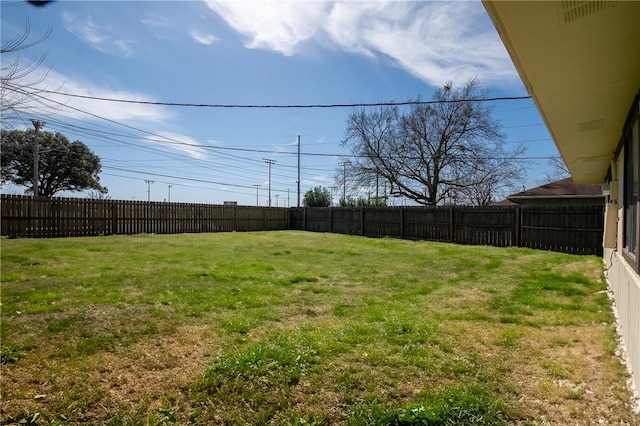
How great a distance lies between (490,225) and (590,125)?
394 inches

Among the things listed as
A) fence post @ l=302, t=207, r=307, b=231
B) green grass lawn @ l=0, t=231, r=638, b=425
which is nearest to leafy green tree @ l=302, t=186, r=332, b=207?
fence post @ l=302, t=207, r=307, b=231

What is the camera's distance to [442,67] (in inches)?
486

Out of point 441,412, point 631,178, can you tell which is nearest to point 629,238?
point 631,178

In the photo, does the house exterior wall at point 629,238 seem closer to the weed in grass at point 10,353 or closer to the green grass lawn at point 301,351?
the green grass lawn at point 301,351

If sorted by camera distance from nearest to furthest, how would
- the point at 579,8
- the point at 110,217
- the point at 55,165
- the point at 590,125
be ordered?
the point at 579,8, the point at 590,125, the point at 110,217, the point at 55,165

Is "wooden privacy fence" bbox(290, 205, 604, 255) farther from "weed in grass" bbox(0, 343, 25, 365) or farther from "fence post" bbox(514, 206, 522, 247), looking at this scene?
"weed in grass" bbox(0, 343, 25, 365)

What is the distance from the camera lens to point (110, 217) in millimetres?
15211

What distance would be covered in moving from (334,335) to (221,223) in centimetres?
1744

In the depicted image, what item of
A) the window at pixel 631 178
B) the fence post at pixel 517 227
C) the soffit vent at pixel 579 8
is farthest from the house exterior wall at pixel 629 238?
the fence post at pixel 517 227

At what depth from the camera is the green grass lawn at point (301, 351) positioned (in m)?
2.28

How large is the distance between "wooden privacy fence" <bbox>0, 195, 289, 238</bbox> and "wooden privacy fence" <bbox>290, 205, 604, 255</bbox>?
6.37 meters

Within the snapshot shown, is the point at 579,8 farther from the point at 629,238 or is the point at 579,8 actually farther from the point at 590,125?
the point at 629,238

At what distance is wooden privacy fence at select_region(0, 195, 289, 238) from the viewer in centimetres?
1277

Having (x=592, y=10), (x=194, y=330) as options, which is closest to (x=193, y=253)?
(x=194, y=330)
